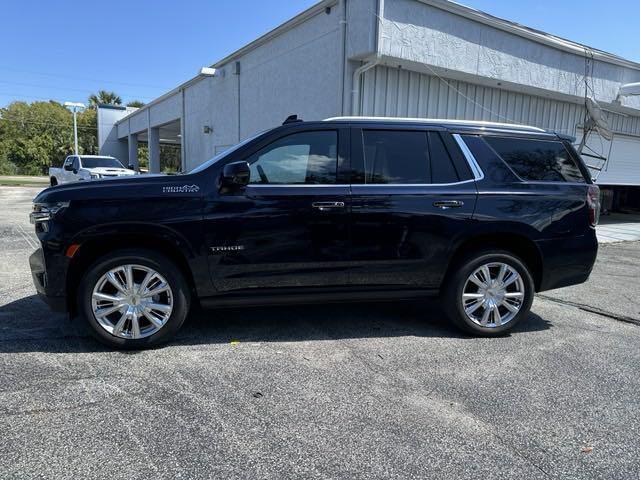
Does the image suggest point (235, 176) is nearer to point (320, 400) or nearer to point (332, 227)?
point (332, 227)

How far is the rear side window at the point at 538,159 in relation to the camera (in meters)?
4.61

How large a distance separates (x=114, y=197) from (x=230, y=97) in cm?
1150

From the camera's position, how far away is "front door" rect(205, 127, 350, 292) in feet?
13.1

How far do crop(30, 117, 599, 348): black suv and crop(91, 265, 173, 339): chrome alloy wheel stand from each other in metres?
0.01

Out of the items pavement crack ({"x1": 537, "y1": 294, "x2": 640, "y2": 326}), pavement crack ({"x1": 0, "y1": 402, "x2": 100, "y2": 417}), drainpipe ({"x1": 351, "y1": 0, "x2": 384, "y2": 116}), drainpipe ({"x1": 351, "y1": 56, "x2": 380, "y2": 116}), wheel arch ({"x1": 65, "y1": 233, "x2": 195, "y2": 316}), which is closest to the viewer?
pavement crack ({"x1": 0, "y1": 402, "x2": 100, "y2": 417})

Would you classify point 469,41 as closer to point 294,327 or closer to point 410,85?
point 410,85

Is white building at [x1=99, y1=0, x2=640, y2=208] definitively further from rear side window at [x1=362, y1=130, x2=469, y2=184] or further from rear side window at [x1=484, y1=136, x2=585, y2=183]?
rear side window at [x1=362, y1=130, x2=469, y2=184]

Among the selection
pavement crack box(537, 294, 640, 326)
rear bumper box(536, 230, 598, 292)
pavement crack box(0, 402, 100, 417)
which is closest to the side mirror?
pavement crack box(0, 402, 100, 417)

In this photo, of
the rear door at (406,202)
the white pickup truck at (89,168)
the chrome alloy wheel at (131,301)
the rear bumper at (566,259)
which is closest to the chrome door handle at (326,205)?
the rear door at (406,202)

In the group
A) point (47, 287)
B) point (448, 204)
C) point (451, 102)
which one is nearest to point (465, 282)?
point (448, 204)

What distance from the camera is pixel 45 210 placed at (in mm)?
3848

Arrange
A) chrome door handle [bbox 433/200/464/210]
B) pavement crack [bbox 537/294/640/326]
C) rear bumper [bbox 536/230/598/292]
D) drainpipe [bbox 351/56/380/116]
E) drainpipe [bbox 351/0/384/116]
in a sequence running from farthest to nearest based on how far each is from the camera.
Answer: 1. drainpipe [bbox 351/56/380/116]
2. drainpipe [bbox 351/0/384/116]
3. pavement crack [bbox 537/294/640/326]
4. rear bumper [bbox 536/230/598/292]
5. chrome door handle [bbox 433/200/464/210]

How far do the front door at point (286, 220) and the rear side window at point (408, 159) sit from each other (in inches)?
10.7

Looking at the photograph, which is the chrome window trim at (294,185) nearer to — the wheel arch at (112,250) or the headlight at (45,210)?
the wheel arch at (112,250)
